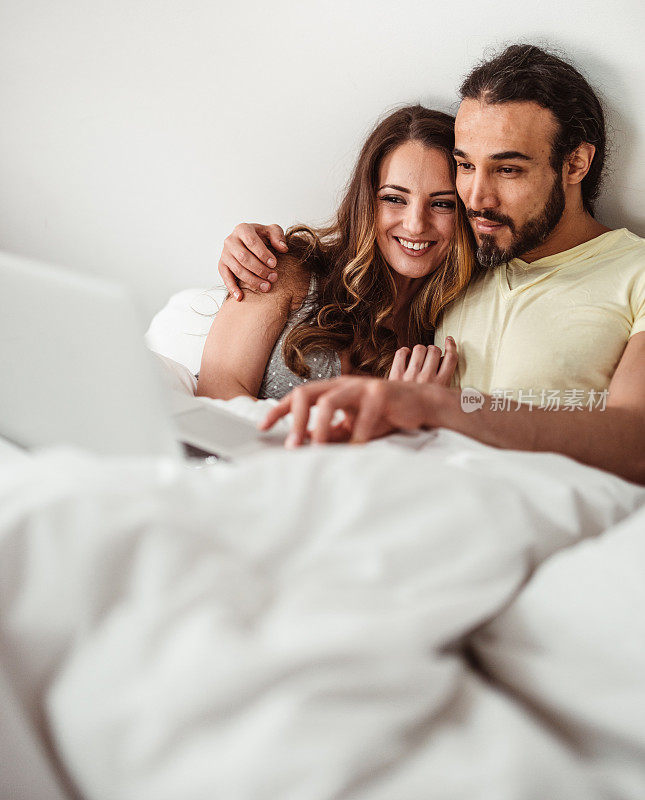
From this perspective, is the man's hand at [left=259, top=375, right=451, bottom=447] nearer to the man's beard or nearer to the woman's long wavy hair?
the woman's long wavy hair

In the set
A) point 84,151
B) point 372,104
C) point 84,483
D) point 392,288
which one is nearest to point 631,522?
point 84,483

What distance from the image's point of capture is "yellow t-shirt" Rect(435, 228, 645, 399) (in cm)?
112

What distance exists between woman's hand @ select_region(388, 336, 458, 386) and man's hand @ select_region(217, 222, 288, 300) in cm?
30

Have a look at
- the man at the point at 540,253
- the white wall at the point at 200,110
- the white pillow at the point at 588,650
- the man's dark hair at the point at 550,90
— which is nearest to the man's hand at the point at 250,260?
the man at the point at 540,253

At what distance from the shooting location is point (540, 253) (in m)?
1.28

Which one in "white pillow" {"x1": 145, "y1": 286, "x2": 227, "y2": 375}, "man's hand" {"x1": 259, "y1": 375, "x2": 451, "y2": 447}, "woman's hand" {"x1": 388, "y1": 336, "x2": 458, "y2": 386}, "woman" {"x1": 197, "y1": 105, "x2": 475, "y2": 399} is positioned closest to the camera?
"man's hand" {"x1": 259, "y1": 375, "x2": 451, "y2": 447}

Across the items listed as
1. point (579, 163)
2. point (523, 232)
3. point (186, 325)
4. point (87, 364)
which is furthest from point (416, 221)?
point (87, 364)

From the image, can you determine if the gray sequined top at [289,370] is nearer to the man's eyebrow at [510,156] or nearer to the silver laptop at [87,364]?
the man's eyebrow at [510,156]

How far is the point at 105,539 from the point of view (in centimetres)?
44

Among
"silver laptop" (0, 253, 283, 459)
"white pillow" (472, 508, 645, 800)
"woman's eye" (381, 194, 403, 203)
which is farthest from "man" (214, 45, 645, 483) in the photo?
"silver laptop" (0, 253, 283, 459)

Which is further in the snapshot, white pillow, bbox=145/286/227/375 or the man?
white pillow, bbox=145/286/227/375

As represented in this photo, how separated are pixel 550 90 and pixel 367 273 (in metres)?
0.44

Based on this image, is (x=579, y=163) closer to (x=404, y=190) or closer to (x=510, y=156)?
(x=510, y=156)

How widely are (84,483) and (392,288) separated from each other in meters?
0.97
